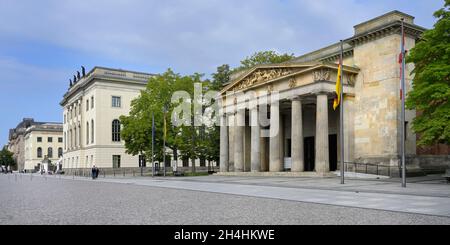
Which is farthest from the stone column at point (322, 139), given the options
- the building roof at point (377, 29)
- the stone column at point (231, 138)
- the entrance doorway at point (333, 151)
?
the stone column at point (231, 138)

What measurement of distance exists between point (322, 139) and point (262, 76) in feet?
34.3

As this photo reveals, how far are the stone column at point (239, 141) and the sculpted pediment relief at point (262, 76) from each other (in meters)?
2.89

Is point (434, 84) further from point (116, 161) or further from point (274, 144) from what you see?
point (116, 161)

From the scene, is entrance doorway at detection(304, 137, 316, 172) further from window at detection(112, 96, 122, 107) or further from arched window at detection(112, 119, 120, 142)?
window at detection(112, 96, 122, 107)

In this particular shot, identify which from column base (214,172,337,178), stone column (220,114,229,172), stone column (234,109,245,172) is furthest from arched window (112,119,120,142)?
stone column (234,109,245,172)

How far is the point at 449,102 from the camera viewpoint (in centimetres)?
2380

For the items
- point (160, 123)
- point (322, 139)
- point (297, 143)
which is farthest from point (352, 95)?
point (160, 123)

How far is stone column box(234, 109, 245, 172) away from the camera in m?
46.8

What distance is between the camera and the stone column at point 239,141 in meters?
46.8

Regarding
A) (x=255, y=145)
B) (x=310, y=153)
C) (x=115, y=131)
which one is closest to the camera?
(x=255, y=145)

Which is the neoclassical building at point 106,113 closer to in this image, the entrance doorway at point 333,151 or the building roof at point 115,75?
the building roof at point 115,75

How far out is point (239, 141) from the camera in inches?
1865

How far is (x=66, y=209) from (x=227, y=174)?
106 feet
